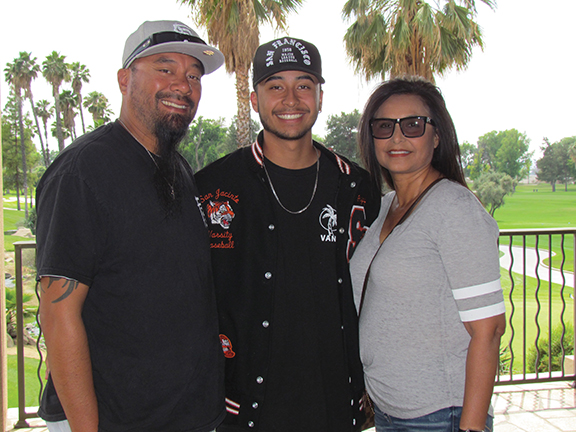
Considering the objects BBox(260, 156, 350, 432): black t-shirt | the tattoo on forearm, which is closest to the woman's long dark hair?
BBox(260, 156, 350, 432): black t-shirt

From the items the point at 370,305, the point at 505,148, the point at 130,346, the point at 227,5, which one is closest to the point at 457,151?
the point at 370,305

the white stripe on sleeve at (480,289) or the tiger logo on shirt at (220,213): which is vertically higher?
the tiger logo on shirt at (220,213)

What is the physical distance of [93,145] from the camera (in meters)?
1.31

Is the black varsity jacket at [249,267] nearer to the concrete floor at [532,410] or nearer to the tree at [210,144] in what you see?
the concrete floor at [532,410]

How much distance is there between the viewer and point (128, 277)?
4.22 ft

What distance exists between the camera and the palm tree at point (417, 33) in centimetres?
902

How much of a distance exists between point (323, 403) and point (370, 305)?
0.51 metres

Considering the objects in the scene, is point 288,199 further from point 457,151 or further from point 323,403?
point 323,403

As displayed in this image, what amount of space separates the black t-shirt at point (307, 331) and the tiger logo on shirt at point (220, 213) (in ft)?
0.77

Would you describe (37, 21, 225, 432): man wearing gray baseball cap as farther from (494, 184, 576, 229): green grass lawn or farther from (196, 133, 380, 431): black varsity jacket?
(494, 184, 576, 229): green grass lawn

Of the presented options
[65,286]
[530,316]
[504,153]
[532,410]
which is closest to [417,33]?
[532,410]

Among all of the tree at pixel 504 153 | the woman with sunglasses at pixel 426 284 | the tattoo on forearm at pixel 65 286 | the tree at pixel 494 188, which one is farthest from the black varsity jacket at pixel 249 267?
the tree at pixel 504 153

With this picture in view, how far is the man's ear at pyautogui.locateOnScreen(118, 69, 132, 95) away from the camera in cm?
162

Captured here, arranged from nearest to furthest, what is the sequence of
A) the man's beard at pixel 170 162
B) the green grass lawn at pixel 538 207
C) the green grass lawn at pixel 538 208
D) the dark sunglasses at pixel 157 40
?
the man's beard at pixel 170 162 < the dark sunglasses at pixel 157 40 < the green grass lawn at pixel 538 208 < the green grass lawn at pixel 538 207
